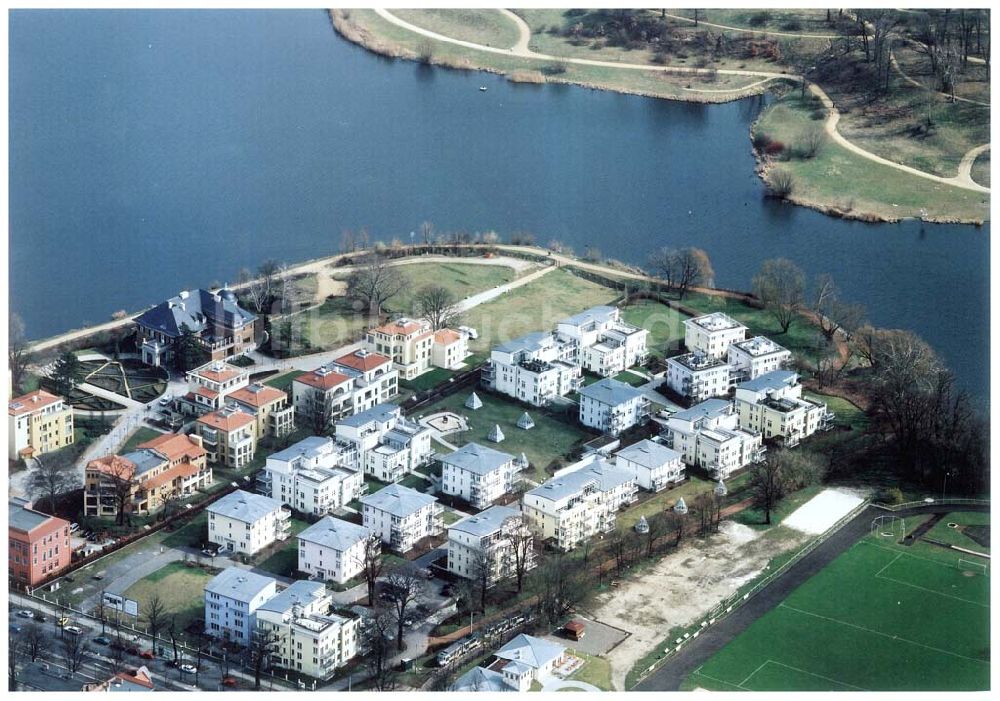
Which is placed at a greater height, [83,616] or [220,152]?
[220,152]

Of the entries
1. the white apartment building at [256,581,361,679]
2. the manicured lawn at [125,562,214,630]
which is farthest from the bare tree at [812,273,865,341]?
the manicured lawn at [125,562,214,630]

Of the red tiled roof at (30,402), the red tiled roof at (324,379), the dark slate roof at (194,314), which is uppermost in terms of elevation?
the dark slate roof at (194,314)

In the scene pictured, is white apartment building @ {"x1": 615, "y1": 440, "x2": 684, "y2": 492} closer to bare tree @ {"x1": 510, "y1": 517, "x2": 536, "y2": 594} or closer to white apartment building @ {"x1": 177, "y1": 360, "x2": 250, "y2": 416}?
bare tree @ {"x1": 510, "y1": 517, "x2": 536, "y2": 594}

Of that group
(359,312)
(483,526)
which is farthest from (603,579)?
(359,312)

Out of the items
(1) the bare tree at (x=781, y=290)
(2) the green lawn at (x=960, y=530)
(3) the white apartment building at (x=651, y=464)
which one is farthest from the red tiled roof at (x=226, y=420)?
(1) the bare tree at (x=781, y=290)

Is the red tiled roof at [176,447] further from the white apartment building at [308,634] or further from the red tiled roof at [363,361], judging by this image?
the white apartment building at [308,634]
